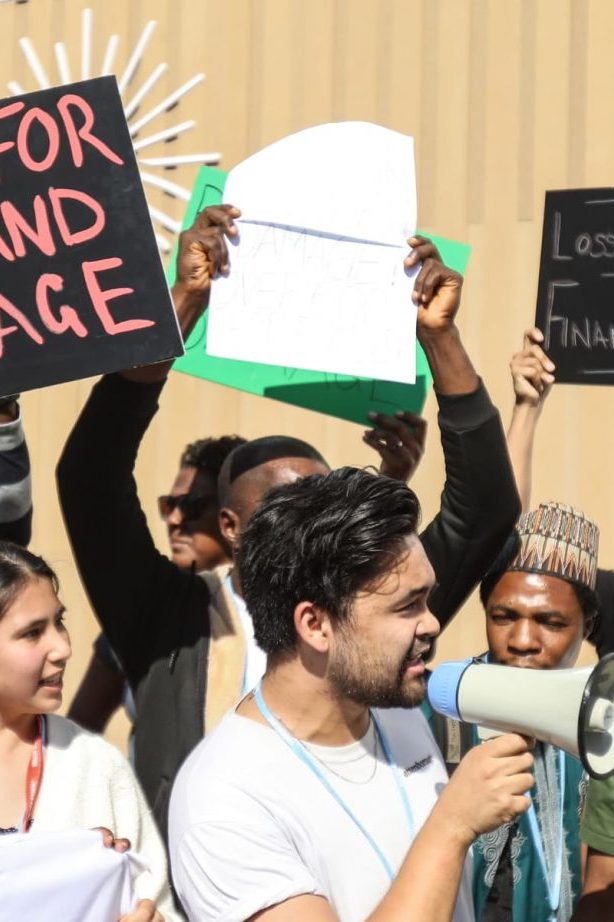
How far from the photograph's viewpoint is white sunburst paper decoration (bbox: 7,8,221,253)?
492cm

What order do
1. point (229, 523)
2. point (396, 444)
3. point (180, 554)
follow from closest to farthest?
point (229, 523), point (396, 444), point (180, 554)

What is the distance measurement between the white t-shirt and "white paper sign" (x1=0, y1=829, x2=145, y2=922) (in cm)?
14

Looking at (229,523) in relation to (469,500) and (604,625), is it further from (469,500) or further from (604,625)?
(604,625)

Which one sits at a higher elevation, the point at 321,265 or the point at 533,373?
the point at 321,265

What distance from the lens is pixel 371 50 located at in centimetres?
489

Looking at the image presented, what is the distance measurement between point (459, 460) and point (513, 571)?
33 cm

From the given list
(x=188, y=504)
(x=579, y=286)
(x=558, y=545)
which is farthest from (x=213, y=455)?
(x=558, y=545)

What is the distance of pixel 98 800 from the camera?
8.04 feet

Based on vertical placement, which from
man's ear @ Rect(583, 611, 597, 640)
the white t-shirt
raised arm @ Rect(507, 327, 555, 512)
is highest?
raised arm @ Rect(507, 327, 555, 512)

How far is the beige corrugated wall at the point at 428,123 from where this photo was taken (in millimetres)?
4703

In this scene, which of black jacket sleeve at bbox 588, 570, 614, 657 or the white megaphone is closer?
the white megaphone

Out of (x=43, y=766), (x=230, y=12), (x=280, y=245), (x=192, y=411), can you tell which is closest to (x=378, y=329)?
(x=280, y=245)

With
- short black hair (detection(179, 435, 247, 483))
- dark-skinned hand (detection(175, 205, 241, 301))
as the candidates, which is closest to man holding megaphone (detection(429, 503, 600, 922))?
dark-skinned hand (detection(175, 205, 241, 301))

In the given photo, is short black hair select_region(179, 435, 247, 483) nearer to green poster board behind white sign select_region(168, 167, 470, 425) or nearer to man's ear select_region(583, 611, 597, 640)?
green poster board behind white sign select_region(168, 167, 470, 425)
